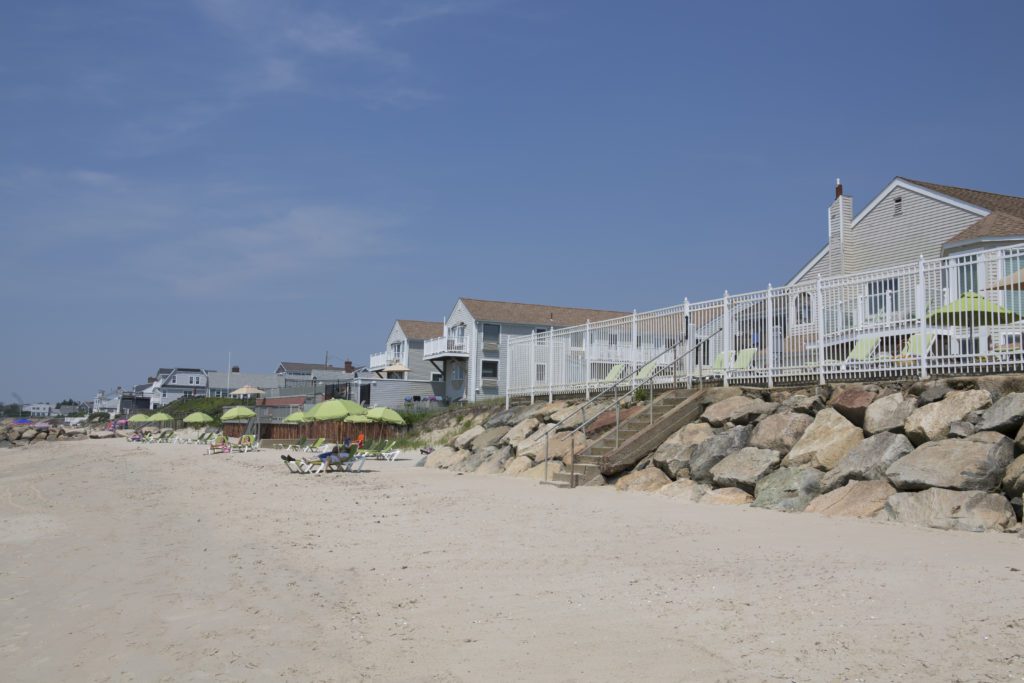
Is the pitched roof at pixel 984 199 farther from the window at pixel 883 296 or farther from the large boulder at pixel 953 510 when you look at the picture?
the large boulder at pixel 953 510

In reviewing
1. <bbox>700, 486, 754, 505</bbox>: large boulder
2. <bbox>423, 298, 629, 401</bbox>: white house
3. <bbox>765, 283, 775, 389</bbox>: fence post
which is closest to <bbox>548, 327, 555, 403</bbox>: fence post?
<bbox>765, 283, 775, 389</bbox>: fence post

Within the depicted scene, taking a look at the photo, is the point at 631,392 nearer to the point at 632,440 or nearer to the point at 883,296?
the point at 632,440

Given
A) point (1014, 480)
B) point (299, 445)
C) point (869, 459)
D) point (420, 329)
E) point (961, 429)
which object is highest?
point (420, 329)

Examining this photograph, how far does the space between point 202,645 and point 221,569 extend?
259 centimetres

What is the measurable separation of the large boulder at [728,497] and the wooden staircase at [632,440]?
7.71 ft

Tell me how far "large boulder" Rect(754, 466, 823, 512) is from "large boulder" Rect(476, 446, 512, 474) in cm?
730

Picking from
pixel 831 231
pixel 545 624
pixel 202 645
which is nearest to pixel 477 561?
pixel 545 624

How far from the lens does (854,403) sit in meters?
12.0

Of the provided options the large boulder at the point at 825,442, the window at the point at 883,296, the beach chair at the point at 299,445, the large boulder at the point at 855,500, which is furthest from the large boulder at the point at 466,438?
the large boulder at the point at 855,500

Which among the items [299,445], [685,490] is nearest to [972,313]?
[685,490]

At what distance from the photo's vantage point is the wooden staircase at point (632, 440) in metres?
14.1

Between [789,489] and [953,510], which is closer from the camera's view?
[953,510]

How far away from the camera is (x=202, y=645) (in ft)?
20.6

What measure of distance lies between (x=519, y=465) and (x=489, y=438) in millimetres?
3865
